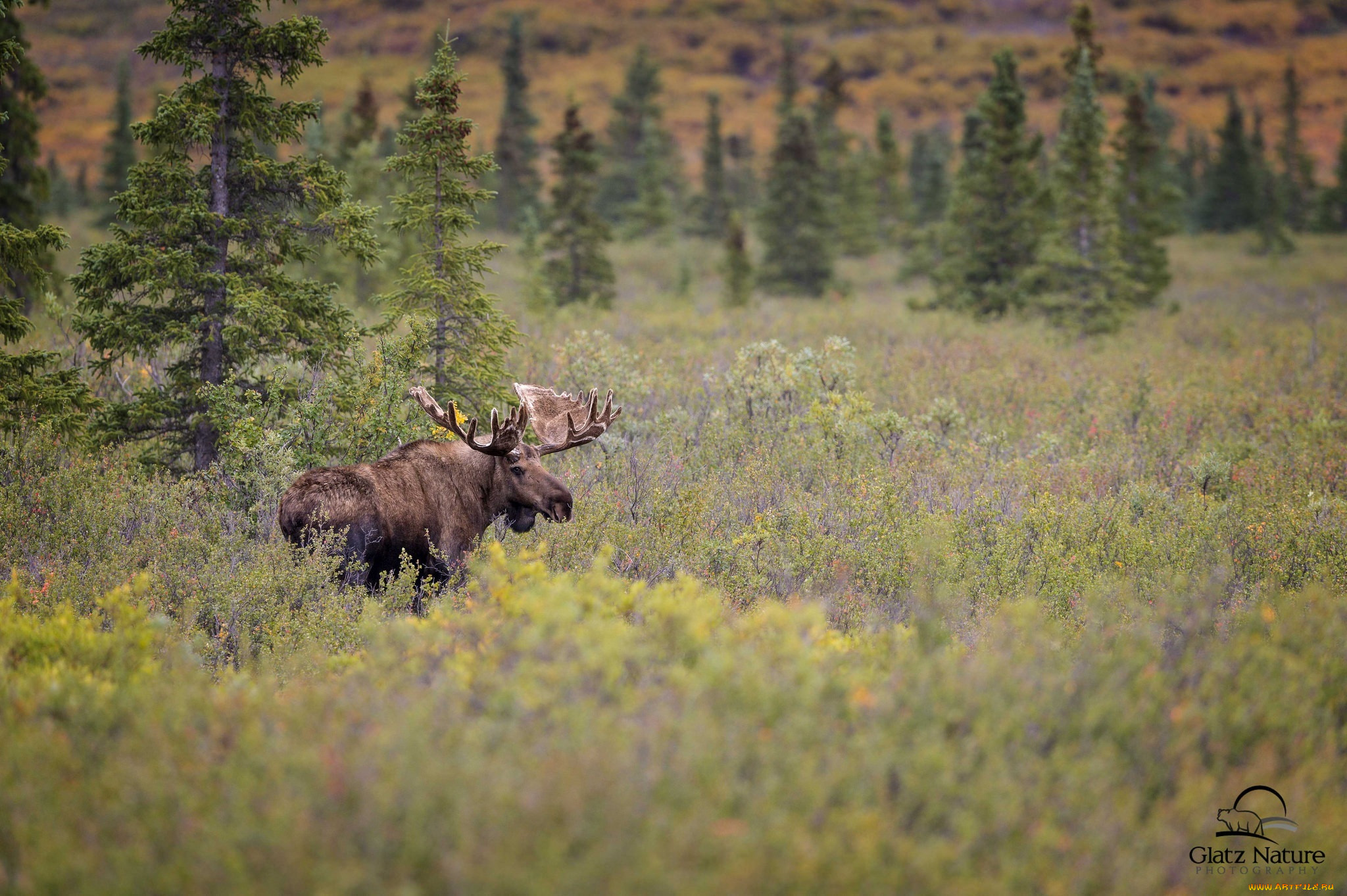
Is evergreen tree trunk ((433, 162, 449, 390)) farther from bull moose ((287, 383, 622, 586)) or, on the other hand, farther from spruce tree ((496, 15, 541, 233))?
spruce tree ((496, 15, 541, 233))

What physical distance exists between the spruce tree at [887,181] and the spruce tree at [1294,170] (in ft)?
84.7

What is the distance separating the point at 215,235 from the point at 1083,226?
2446cm

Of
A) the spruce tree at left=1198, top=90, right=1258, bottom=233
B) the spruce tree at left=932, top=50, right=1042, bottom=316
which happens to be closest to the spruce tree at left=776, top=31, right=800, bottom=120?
the spruce tree at left=932, top=50, right=1042, bottom=316

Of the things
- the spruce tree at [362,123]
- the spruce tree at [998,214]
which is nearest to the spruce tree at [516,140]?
the spruce tree at [362,123]

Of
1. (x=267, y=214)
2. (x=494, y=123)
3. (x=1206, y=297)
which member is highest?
(x=494, y=123)

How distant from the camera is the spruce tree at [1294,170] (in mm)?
59594

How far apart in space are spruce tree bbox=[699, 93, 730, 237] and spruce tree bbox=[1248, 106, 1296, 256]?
92.7 feet

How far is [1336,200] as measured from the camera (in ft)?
186

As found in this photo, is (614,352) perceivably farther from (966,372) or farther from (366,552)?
(366,552)

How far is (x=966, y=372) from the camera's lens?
18.2 meters

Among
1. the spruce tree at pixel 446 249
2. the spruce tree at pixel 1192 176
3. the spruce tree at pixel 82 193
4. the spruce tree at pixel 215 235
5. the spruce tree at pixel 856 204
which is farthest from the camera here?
the spruce tree at pixel 1192 176

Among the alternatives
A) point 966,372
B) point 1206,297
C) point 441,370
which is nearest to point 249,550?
point 441,370

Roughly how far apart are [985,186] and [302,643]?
26640mm

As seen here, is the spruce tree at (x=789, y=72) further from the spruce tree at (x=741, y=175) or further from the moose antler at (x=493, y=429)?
the moose antler at (x=493, y=429)
